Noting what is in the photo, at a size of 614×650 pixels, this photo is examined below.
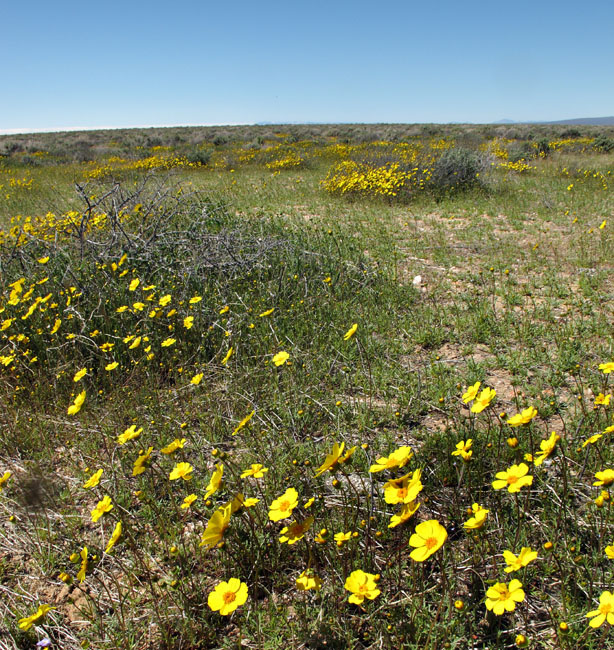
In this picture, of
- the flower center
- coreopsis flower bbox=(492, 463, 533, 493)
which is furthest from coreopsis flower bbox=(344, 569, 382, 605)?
coreopsis flower bbox=(492, 463, 533, 493)

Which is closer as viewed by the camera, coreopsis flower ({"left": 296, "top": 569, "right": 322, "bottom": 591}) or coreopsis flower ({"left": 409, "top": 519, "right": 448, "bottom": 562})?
coreopsis flower ({"left": 409, "top": 519, "right": 448, "bottom": 562})

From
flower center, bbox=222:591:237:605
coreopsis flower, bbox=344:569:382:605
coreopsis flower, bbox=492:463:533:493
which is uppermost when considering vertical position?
coreopsis flower, bbox=492:463:533:493

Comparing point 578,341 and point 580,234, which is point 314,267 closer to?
point 578,341

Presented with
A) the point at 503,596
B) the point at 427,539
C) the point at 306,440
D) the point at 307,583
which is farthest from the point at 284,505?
the point at 306,440

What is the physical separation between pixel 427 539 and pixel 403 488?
0.16m

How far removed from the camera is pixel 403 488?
55.0 inches

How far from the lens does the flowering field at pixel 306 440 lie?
1.49m

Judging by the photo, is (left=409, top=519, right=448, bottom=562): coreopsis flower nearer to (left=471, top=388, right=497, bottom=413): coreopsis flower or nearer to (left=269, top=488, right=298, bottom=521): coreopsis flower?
(left=269, top=488, right=298, bottom=521): coreopsis flower

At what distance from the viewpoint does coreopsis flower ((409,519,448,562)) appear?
4.00 ft

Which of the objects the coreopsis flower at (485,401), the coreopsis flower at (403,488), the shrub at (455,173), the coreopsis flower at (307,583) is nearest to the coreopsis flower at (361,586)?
the coreopsis flower at (307,583)

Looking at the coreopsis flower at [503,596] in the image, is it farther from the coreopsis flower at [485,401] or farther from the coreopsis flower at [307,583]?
the coreopsis flower at [485,401]

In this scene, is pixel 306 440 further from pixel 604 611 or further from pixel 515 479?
pixel 604 611

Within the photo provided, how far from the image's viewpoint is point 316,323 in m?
3.77

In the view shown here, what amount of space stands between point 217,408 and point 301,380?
0.59 meters
